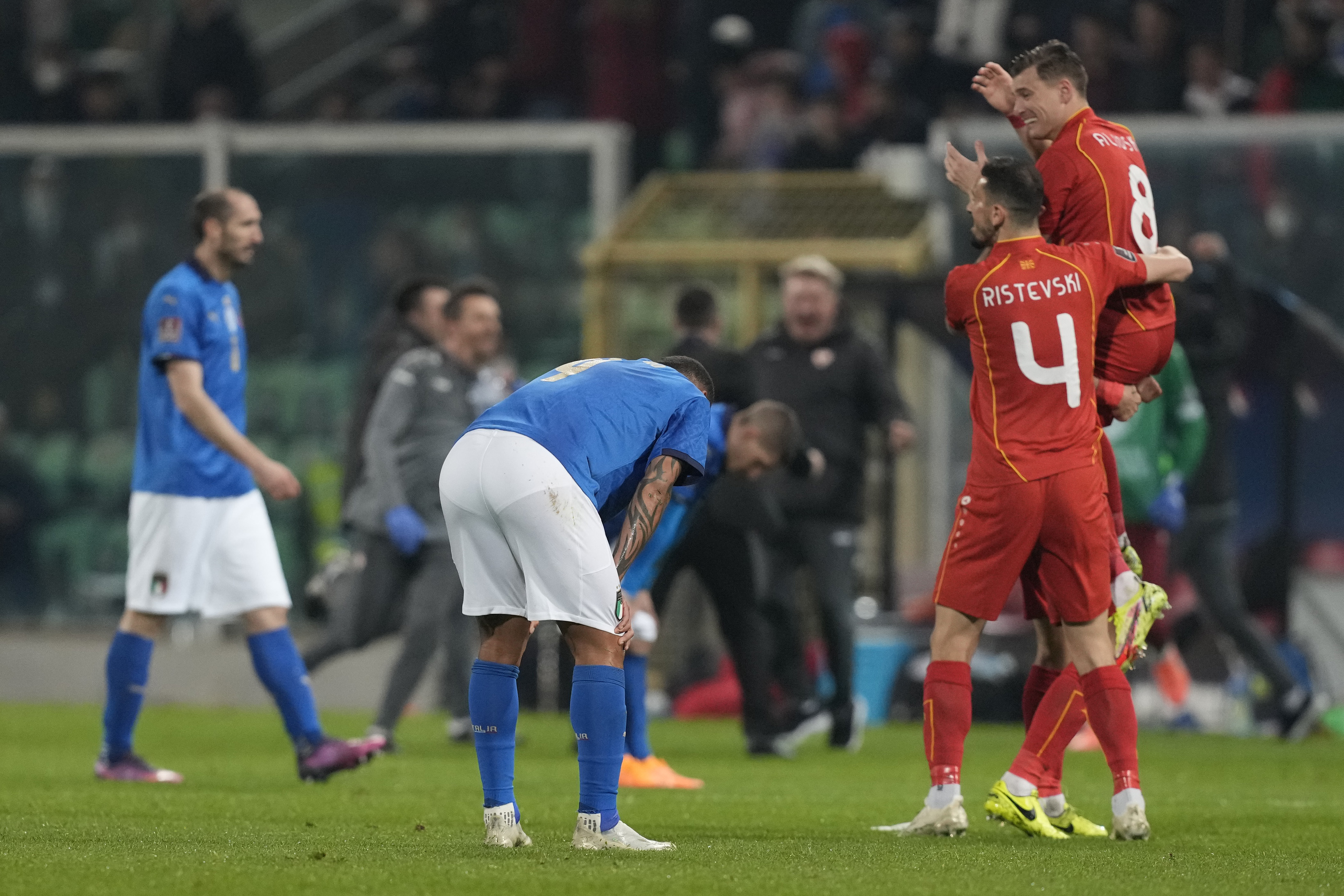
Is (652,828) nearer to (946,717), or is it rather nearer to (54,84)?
(946,717)

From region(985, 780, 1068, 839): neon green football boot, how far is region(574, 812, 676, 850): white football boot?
120 centimetres

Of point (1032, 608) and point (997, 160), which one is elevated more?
point (997, 160)

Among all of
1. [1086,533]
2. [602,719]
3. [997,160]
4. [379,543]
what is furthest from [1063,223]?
[379,543]

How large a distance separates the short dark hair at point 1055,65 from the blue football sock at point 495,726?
2.63 meters

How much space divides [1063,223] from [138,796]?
3.88m

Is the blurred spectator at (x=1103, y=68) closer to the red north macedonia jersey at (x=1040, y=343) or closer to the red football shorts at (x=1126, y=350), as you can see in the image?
the red football shorts at (x=1126, y=350)

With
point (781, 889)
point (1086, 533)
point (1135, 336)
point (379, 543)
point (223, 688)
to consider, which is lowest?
point (223, 688)

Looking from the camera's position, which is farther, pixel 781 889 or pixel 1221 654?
pixel 1221 654

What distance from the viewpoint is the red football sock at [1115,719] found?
20.9 ft

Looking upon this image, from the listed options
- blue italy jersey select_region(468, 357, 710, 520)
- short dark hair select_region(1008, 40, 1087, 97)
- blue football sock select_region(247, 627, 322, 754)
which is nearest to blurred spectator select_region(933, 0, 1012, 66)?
short dark hair select_region(1008, 40, 1087, 97)

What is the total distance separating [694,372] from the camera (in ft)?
20.4

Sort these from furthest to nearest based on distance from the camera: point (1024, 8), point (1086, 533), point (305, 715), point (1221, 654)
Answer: point (1024, 8), point (1221, 654), point (305, 715), point (1086, 533)

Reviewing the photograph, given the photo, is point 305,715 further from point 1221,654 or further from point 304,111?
point 304,111

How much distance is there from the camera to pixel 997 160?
6.48m
